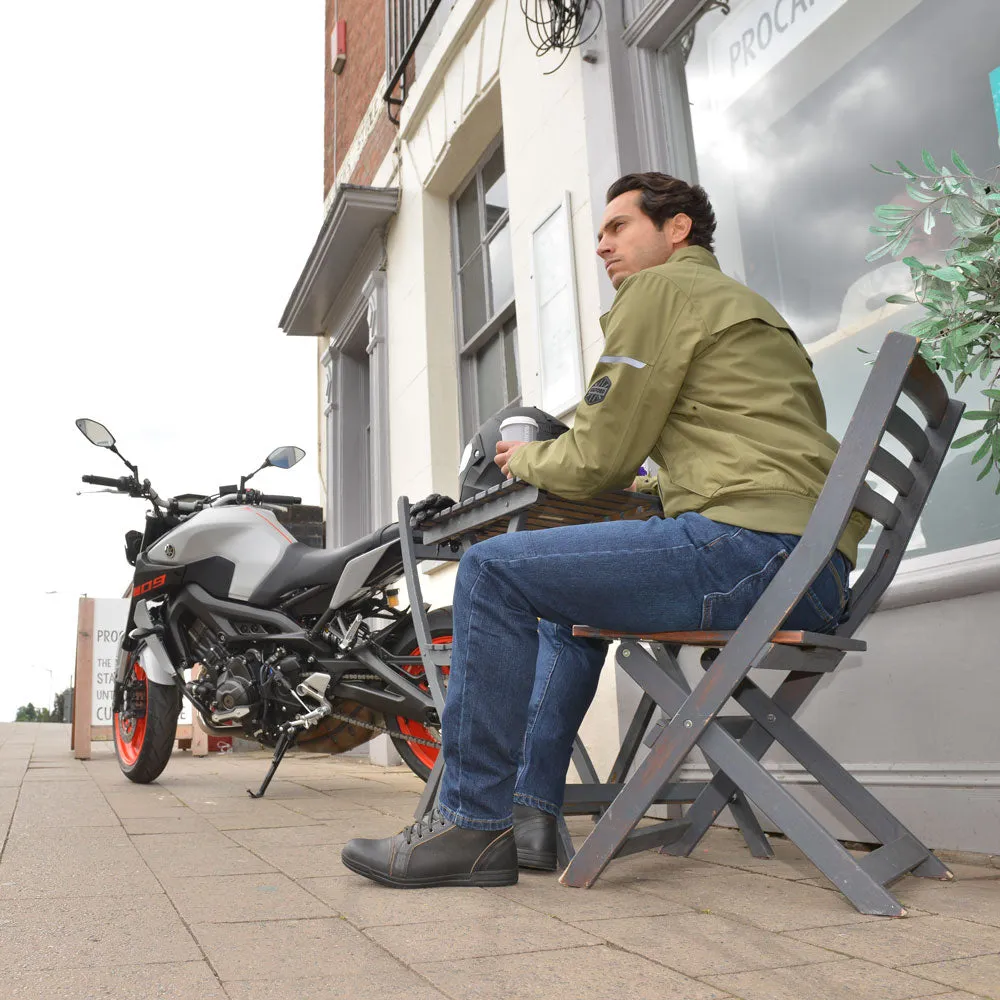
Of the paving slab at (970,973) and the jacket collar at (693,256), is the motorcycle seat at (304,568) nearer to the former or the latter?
the jacket collar at (693,256)

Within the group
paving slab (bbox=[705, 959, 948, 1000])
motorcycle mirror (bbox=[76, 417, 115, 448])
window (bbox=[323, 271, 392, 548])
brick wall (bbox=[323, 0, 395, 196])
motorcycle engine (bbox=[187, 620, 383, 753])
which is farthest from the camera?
window (bbox=[323, 271, 392, 548])

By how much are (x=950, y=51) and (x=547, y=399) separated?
2.31m

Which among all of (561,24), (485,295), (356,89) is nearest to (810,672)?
(561,24)

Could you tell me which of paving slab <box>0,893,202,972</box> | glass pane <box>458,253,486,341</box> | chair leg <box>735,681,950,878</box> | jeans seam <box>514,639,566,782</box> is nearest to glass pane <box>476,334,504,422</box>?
glass pane <box>458,253,486,341</box>

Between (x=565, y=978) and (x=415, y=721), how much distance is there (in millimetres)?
2587

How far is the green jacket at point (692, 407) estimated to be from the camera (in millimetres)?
2100

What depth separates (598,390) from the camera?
217 centimetres

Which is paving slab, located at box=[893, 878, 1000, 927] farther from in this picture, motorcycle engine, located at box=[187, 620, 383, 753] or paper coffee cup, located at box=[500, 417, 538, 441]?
motorcycle engine, located at box=[187, 620, 383, 753]

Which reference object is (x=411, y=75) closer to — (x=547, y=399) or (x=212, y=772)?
(x=547, y=399)

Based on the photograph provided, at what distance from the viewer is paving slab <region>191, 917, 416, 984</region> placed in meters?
1.51

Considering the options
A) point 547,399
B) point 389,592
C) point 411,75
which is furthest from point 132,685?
point 411,75

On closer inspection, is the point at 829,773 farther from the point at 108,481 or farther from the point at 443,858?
the point at 108,481

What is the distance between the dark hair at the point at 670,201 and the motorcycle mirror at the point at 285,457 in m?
2.88

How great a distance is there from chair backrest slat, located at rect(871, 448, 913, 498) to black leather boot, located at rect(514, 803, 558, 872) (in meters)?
1.06
